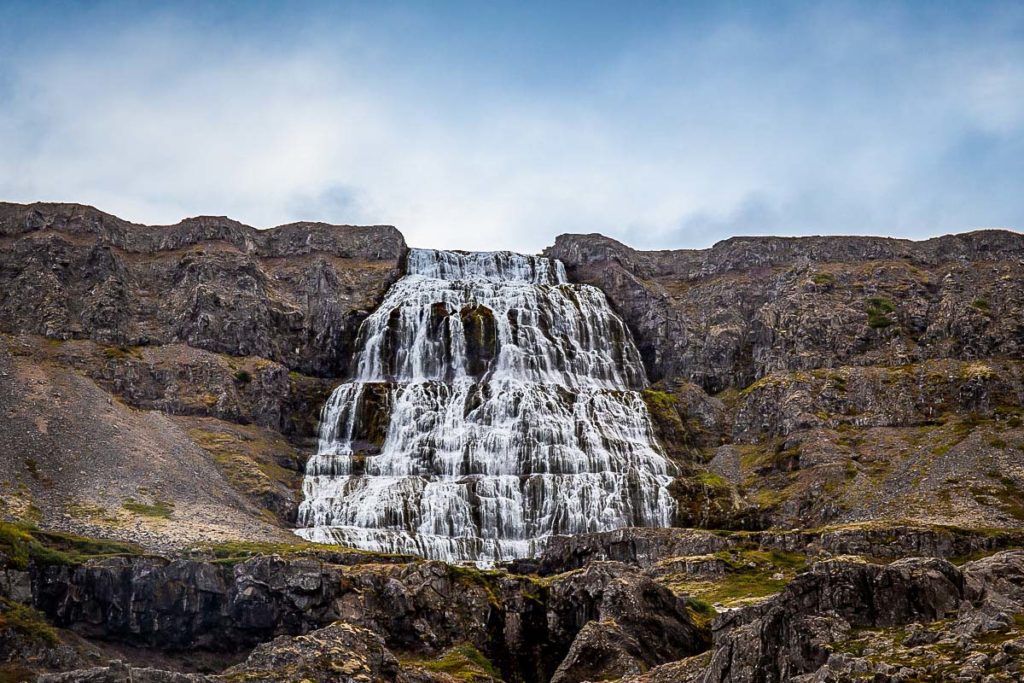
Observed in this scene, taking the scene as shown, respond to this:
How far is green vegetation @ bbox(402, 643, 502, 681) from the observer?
197 feet

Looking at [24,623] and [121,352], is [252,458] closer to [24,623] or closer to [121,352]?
[121,352]

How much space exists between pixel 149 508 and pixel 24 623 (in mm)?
28794

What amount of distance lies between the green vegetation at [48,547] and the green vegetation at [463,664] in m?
25.5

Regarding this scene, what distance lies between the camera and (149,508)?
92062 mm

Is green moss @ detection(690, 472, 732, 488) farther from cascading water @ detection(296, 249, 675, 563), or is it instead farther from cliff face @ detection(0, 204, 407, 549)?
cliff face @ detection(0, 204, 407, 549)

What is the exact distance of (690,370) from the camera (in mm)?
142500

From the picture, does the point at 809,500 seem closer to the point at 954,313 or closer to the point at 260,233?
the point at 954,313

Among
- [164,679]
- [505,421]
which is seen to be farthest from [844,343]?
[164,679]

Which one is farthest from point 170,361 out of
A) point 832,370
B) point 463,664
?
point 832,370

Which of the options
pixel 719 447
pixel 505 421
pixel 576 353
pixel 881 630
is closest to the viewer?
pixel 881 630

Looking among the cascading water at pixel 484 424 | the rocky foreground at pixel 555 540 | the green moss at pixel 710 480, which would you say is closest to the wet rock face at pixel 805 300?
the rocky foreground at pixel 555 540

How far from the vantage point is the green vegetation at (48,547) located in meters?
71.7

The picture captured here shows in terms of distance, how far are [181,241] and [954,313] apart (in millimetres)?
108703

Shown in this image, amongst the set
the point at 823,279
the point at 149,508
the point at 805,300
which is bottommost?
the point at 149,508
